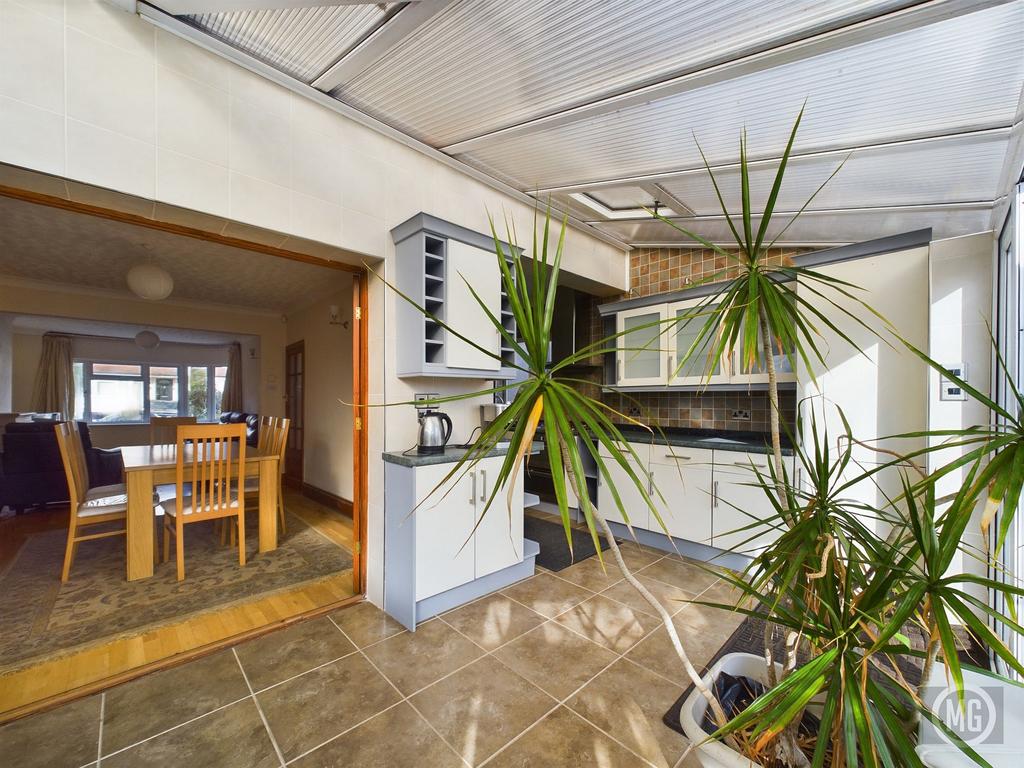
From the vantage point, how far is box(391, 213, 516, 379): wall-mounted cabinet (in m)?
2.43

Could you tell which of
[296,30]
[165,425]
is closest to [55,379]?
[165,425]

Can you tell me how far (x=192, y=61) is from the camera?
1.85m

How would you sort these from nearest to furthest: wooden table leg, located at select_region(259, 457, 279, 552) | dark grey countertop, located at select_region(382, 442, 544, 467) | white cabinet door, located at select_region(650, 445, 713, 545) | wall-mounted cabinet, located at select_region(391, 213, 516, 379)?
dark grey countertop, located at select_region(382, 442, 544, 467) < wall-mounted cabinet, located at select_region(391, 213, 516, 379) < white cabinet door, located at select_region(650, 445, 713, 545) < wooden table leg, located at select_region(259, 457, 279, 552)

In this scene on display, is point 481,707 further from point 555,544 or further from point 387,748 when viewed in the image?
point 555,544

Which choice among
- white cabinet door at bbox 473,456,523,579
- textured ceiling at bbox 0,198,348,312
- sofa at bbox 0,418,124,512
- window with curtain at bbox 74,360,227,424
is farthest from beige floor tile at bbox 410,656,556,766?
window with curtain at bbox 74,360,227,424

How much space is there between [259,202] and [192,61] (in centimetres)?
59

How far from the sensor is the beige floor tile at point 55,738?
1461 mm

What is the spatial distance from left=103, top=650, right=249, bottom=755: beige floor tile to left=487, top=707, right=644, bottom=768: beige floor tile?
1148mm

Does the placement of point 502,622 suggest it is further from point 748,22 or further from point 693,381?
point 748,22

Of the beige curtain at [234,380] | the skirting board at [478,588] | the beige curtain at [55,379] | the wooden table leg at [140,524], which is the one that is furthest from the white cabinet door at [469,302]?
the beige curtain at [55,379]

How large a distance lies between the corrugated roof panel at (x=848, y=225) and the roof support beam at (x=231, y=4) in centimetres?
247

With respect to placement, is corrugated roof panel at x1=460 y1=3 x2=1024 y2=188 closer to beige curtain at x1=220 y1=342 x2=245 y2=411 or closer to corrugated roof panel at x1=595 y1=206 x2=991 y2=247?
corrugated roof panel at x1=595 y1=206 x2=991 y2=247

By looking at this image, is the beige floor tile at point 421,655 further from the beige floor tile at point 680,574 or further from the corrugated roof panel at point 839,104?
the corrugated roof panel at point 839,104

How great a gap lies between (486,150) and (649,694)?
296cm
